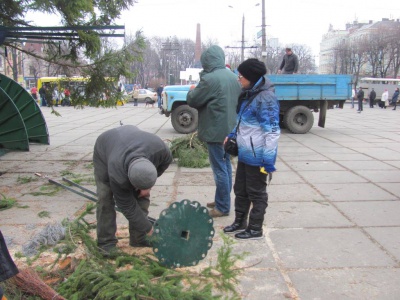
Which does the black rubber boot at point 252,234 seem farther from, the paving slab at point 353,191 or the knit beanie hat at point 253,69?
the paving slab at point 353,191

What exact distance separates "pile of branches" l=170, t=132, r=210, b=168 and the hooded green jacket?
2.97 meters

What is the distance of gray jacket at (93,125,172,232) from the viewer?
294 centimetres

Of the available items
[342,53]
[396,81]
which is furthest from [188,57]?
[396,81]

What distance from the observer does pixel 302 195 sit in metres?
5.63

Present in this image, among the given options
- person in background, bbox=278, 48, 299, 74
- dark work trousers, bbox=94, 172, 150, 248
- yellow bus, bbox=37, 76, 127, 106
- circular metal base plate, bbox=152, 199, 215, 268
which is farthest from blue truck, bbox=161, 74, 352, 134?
circular metal base plate, bbox=152, 199, 215, 268

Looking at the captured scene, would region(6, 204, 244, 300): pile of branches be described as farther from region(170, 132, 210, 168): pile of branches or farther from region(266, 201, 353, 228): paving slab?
region(170, 132, 210, 168): pile of branches

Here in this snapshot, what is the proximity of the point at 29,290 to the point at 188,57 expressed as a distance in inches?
3038

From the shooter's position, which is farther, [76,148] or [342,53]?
[342,53]

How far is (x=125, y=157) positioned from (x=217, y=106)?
179cm

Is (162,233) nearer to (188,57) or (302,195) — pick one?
(302,195)

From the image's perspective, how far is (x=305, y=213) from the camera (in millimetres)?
4840

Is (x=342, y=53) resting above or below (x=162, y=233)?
above

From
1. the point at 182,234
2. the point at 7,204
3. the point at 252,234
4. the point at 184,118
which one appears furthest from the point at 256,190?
the point at 184,118

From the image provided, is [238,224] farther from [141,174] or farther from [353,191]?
[353,191]
